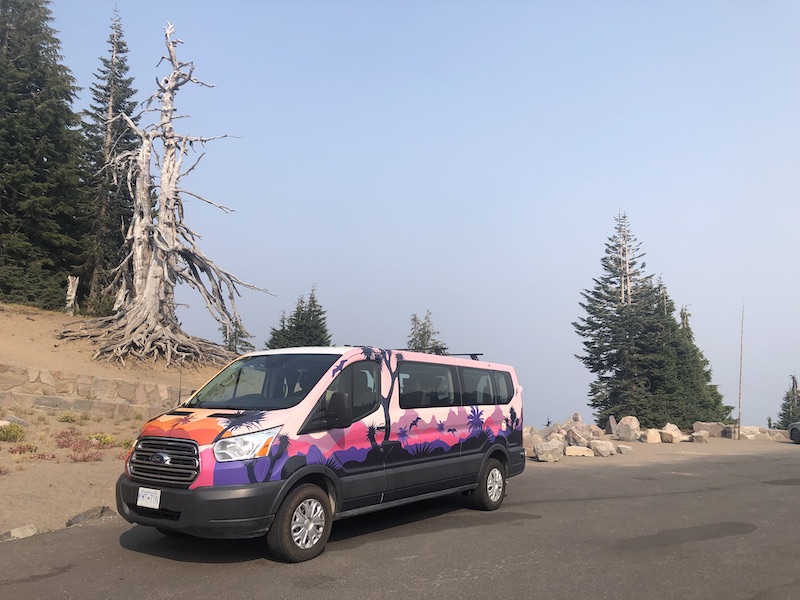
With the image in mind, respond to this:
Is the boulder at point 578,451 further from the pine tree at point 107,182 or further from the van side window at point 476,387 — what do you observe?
the pine tree at point 107,182

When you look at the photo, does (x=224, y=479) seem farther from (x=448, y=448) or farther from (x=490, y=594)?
(x=448, y=448)

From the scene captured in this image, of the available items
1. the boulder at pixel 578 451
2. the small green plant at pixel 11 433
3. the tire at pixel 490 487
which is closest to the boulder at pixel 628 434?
the boulder at pixel 578 451

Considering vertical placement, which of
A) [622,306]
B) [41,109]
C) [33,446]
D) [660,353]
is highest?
[41,109]

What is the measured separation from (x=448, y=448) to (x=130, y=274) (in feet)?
90.3

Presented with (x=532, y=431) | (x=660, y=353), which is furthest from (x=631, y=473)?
(x=660, y=353)

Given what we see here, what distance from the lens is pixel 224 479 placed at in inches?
232

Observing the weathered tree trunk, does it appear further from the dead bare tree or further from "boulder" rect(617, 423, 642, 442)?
"boulder" rect(617, 423, 642, 442)

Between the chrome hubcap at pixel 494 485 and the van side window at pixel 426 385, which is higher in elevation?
the van side window at pixel 426 385

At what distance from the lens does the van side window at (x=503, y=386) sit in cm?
1008

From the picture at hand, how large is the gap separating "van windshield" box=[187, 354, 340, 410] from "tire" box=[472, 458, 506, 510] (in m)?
3.39

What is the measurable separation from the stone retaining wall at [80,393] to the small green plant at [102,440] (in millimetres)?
3232

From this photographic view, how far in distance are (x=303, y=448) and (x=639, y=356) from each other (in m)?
46.0

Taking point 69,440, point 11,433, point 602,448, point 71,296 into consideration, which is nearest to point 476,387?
point 69,440

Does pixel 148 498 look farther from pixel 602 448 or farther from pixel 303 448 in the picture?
pixel 602 448
